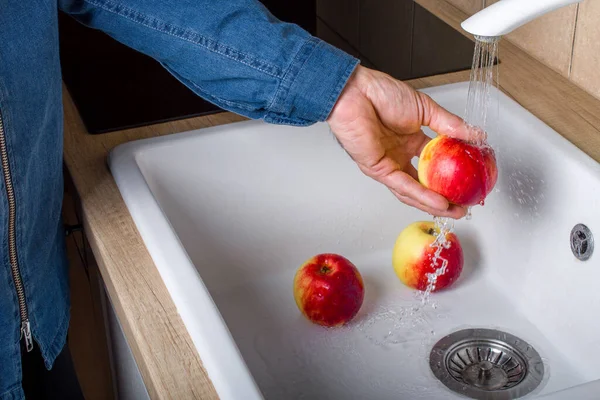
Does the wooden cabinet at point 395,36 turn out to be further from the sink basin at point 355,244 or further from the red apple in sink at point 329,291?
the red apple in sink at point 329,291

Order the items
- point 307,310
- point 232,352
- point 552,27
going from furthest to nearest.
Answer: point 552,27 → point 307,310 → point 232,352

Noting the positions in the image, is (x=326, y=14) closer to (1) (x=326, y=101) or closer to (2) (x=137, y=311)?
(1) (x=326, y=101)

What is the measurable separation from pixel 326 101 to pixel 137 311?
0.30 metres

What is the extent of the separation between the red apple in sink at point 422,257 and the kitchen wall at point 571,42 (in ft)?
0.86

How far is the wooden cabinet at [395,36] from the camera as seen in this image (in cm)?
116

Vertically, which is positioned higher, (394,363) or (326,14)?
(326,14)

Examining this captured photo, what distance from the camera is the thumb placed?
86 centimetres

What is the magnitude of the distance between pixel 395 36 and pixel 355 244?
0.36 metres

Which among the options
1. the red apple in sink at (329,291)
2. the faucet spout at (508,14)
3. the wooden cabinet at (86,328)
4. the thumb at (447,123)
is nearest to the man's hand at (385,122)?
the thumb at (447,123)

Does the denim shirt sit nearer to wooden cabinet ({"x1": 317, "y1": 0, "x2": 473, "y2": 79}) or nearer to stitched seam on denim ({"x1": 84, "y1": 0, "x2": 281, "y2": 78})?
stitched seam on denim ({"x1": 84, "y1": 0, "x2": 281, "y2": 78})

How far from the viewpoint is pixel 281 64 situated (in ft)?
2.71

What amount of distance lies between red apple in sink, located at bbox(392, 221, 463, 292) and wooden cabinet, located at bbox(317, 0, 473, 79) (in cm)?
26

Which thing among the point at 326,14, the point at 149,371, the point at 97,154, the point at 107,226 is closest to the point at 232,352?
the point at 149,371

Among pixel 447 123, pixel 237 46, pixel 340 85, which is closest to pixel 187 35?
pixel 237 46
